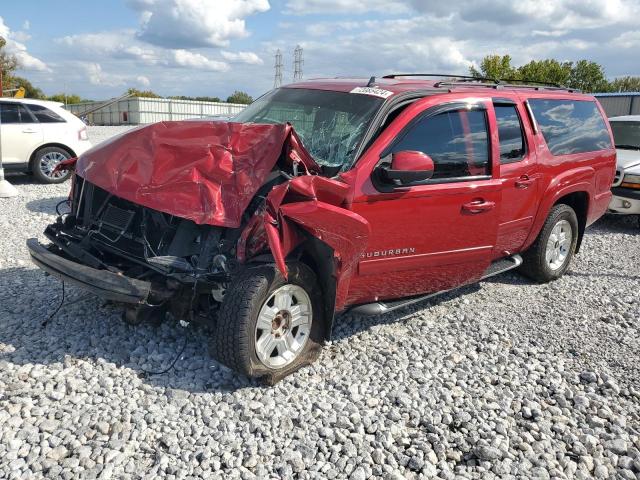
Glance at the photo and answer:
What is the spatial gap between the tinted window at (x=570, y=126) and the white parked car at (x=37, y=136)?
8.49 metres

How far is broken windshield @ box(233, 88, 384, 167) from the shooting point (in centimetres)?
406

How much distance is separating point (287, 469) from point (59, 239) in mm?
2418

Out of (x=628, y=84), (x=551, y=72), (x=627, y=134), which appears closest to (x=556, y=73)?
(x=551, y=72)

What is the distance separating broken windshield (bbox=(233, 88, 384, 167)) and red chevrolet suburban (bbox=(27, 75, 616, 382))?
0.05 ft

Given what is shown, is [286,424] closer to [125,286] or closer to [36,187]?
[125,286]

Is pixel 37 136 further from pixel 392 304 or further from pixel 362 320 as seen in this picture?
pixel 392 304

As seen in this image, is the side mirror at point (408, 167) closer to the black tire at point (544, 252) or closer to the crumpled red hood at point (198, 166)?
the crumpled red hood at point (198, 166)

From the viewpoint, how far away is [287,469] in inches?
114

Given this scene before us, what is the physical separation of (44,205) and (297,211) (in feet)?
22.3

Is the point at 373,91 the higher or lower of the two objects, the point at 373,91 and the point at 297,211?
the higher

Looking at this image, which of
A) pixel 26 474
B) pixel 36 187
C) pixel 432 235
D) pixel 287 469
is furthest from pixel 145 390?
pixel 36 187

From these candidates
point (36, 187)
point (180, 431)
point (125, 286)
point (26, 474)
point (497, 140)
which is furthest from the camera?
point (36, 187)

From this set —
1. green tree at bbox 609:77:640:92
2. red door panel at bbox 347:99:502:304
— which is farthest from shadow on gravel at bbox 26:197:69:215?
green tree at bbox 609:77:640:92

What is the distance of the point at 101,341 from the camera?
4109mm
